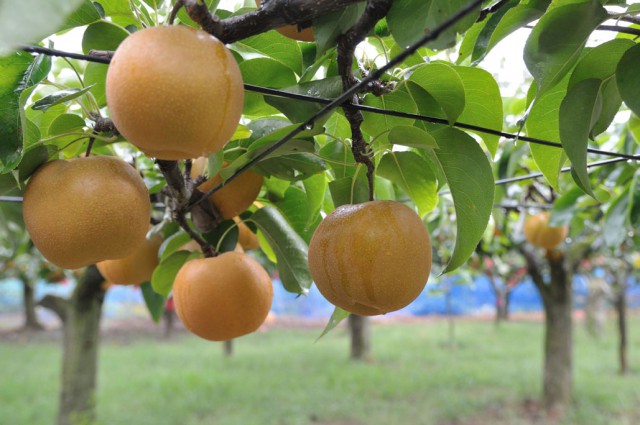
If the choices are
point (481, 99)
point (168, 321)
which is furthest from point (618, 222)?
point (168, 321)

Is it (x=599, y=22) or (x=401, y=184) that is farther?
(x=401, y=184)

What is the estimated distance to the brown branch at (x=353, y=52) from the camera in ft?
1.55

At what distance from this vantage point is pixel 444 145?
0.63 m

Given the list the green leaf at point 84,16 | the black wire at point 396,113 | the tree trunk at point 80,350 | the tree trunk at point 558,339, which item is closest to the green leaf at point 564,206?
the black wire at point 396,113

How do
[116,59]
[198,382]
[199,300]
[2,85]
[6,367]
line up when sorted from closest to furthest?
[116,59] → [2,85] → [199,300] → [198,382] → [6,367]

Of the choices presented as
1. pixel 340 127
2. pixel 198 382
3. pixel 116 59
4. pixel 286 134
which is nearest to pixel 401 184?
pixel 340 127

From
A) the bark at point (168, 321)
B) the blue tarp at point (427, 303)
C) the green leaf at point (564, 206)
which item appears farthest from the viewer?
the blue tarp at point (427, 303)

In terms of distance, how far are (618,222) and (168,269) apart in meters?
1.10

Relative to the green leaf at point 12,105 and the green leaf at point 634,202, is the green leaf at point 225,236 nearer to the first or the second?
the green leaf at point 12,105

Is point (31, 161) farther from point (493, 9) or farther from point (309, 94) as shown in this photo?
point (493, 9)

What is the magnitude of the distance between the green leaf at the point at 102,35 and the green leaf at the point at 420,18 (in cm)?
33

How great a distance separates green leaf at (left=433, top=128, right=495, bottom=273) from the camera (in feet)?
2.02

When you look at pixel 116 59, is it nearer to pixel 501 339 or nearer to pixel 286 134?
pixel 286 134

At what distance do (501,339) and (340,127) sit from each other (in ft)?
28.2
